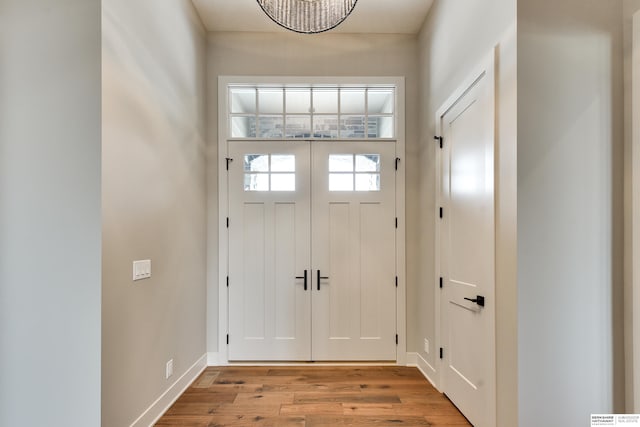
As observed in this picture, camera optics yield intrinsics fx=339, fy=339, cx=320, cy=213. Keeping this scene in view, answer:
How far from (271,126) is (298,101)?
382 mm

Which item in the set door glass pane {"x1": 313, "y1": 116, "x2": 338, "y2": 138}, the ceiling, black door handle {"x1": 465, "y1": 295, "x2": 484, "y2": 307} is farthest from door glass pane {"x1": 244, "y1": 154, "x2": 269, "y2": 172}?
black door handle {"x1": 465, "y1": 295, "x2": 484, "y2": 307}

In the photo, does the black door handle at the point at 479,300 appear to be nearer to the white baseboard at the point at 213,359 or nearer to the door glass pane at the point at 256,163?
the door glass pane at the point at 256,163

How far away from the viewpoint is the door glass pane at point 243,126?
137 inches

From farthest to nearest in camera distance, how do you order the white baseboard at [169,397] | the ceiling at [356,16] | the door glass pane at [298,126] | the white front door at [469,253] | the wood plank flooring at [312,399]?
1. the door glass pane at [298,126]
2. the ceiling at [356,16]
3. the wood plank flooring at [312,399]
4. the white baseboard at [169,397]
5. the white front door at [469,253]

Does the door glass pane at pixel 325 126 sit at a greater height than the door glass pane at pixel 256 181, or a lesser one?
greater

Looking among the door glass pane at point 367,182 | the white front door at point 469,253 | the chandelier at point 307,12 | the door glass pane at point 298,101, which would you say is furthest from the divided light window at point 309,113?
the chandelier at point 307,12

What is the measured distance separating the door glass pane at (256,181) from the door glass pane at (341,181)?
65 centimetres

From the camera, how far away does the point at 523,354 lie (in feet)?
5.54

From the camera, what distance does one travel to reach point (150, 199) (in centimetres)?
→ 227

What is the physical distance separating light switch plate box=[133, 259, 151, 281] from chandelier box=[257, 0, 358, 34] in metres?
1.63

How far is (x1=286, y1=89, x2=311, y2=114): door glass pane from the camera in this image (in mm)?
3498

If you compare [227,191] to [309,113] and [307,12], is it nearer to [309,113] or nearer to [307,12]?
[309,113]

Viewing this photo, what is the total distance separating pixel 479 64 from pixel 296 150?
181 cm

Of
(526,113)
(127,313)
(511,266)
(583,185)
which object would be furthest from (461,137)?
(127,313)
